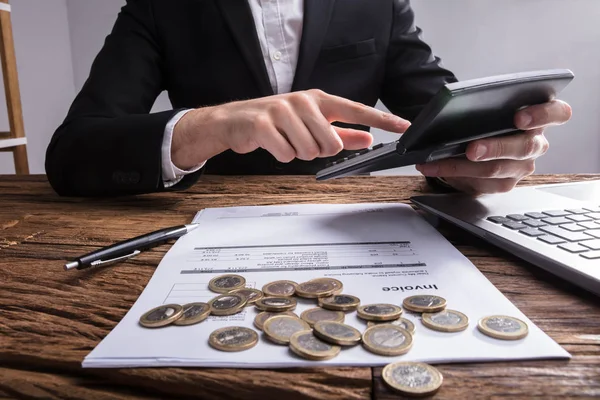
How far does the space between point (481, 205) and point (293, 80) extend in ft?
2.24

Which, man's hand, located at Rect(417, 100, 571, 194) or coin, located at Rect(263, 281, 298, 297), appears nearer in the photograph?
coin, located at Rect(263, 281, 298, 297)

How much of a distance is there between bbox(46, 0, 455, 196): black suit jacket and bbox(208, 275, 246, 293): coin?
685 millimetres

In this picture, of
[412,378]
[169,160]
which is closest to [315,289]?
[412,378]

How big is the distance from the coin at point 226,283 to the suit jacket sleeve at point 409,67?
3.01 feet

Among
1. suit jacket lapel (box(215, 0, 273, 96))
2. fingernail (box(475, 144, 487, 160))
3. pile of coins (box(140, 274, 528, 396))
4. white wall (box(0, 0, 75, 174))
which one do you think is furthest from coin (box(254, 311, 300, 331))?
white wall (box(0, 0, 75, 174))

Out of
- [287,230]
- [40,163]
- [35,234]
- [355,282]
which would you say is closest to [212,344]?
[355,282]

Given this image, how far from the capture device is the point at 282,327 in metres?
0.30

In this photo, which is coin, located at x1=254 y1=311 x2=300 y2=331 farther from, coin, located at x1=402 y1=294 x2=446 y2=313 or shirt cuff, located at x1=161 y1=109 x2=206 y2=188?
shirt cuff, located at x1=161 y1=109 x2=206 y2=188

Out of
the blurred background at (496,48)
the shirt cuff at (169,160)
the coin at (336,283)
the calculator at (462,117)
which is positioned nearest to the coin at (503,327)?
the coin at (336,283)

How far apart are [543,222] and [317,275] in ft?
0.81

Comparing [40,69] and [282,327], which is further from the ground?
[40,69]

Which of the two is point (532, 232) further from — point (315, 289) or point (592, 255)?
point (315, 289)

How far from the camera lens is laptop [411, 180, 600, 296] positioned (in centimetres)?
38

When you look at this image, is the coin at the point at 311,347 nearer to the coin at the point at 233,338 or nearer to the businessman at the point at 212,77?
the coin at the point at 233,338
